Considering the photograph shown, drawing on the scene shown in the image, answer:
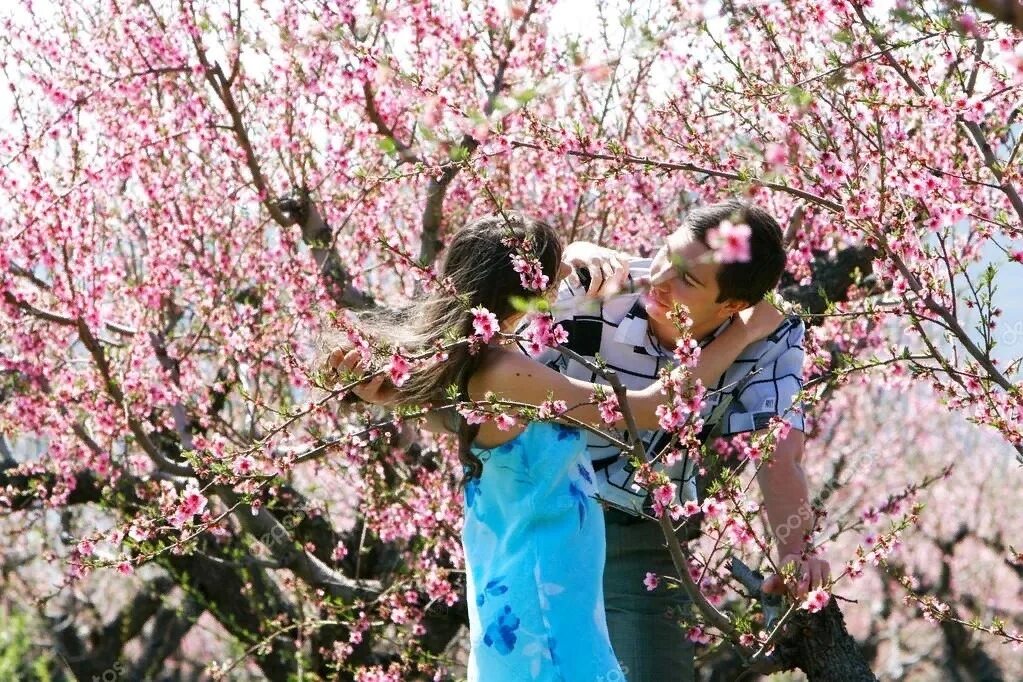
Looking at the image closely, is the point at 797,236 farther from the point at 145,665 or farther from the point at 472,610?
the point at 145,665

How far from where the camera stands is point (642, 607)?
3137mm

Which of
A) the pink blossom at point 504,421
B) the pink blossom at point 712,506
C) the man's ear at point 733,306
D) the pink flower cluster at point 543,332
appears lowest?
the pink blossom at point 712,506

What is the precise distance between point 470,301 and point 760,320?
80 cm

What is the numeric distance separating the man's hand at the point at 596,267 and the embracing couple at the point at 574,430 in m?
0.02

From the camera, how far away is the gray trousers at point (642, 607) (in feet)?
10.1

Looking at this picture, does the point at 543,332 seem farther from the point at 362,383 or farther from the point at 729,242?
the point at 729,242

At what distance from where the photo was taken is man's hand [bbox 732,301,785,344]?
9.51 ft

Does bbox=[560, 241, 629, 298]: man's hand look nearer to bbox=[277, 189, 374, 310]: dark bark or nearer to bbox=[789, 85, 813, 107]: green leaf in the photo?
bbox=[789, 85, 813, 107]: green leaf

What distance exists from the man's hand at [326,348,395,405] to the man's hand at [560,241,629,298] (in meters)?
0.63

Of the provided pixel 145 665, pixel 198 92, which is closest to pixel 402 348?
pixel 198 92

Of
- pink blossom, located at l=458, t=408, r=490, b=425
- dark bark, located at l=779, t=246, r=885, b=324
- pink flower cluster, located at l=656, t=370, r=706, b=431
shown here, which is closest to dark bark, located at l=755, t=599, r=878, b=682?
pink flower cluster, located at l=656, t=370, r=706, b=431

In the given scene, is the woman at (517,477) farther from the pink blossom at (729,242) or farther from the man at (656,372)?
the pink blossom at (729,242)

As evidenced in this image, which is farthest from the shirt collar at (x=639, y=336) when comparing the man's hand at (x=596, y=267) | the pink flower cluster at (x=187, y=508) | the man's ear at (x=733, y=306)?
the pink flower cluster at (x=187, y=508)

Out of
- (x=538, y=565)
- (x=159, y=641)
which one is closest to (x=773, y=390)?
(x=538, y=565)
